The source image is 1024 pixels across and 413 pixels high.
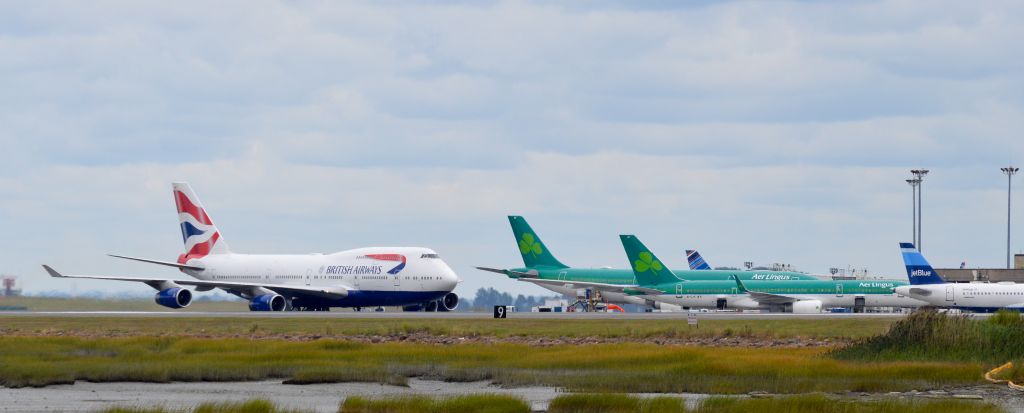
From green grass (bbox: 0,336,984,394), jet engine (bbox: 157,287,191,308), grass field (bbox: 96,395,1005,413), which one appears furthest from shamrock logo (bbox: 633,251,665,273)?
grass field (bbox: 96,395,1005,413)

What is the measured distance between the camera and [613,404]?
3216cm

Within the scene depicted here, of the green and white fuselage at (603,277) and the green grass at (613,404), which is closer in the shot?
the green grass at (613,404)

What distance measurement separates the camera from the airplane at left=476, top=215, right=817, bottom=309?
118938 millimetres

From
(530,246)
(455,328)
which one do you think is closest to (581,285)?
(530,246)

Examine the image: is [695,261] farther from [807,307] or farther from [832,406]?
[832,406]

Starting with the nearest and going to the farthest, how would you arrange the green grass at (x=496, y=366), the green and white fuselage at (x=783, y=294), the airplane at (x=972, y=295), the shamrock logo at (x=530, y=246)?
the green grass at (x=496, y=366)
the airplane at (x=972, y=295)
the green and white fuselage at (x=783, y=294)
the shamrock logo at (x=530, y=246)

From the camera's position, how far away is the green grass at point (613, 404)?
103 ft

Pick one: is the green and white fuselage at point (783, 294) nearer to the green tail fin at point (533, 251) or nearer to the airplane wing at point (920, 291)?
the airplane wing at point (920, 291)

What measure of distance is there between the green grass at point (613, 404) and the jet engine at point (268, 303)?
68.8m

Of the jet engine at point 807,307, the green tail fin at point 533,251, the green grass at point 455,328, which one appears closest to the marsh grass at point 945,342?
the green grass at point 455,328

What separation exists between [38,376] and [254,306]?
200 feet

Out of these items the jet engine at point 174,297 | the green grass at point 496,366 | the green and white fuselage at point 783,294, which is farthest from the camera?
the green and white fuselage at point 783,294

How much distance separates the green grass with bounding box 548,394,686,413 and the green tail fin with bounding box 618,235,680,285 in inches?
3030

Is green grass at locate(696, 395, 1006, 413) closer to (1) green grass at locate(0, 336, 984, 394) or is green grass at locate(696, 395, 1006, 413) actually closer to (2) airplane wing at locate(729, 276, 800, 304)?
(1) green grass at locate(0, 336, 984, 394)
